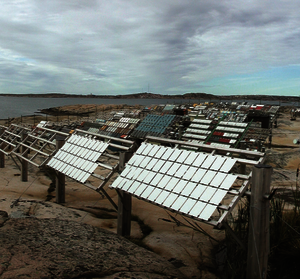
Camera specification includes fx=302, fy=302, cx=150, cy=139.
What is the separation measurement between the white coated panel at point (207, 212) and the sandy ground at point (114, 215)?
1346 millimetres

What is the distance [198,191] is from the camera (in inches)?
159

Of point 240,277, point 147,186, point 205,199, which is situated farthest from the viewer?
point 147,186

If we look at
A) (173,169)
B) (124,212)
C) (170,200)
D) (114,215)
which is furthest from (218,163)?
(114,215)

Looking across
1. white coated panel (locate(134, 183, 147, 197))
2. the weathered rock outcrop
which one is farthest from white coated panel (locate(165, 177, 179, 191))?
the weathered rock outcrop

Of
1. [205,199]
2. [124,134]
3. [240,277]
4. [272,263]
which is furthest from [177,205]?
[124,134]

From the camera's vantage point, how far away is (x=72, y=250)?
13.3 feet

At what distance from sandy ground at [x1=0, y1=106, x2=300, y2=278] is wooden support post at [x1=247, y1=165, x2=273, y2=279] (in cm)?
106

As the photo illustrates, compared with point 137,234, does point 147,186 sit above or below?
above

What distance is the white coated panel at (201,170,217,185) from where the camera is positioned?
13.4 feet

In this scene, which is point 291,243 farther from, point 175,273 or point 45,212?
point 45,212

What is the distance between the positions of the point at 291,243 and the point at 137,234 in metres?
2.82

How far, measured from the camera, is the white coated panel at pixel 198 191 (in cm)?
400

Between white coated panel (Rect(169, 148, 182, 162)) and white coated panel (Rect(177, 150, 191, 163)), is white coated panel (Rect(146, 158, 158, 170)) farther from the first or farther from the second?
white coated panel (Rect(177, 150, 191, 163))

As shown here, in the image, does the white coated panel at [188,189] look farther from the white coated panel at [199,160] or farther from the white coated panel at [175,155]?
the white coated panel at [175,155]
